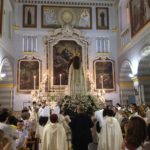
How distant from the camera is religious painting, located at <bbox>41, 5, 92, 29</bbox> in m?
20.9

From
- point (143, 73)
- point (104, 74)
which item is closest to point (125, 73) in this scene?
point (104, 74)

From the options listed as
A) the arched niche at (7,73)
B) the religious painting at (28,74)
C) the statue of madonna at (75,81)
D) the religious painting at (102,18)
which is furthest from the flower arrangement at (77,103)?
the religious painting at (102,18)

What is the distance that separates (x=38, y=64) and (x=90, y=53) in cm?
400

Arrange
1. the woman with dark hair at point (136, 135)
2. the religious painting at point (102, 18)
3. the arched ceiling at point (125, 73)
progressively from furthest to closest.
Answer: the religious painting at point (102, 18), the arched ceiling at point (125, 73), the woman with dark hair at point (136, 135)

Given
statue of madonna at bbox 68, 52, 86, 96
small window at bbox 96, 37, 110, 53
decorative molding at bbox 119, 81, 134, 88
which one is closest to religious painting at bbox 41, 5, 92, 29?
small window at bbox 96, 37, 110, 53

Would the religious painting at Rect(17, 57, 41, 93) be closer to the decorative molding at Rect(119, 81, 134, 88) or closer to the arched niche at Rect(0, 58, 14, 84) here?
the arched niche at Rect(0, 58, 14, 84)

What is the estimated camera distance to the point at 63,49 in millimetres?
20406

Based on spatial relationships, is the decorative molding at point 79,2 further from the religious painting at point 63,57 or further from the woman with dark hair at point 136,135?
the woman with dark hair at point 136,135

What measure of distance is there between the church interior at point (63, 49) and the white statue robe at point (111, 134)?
10.5 m

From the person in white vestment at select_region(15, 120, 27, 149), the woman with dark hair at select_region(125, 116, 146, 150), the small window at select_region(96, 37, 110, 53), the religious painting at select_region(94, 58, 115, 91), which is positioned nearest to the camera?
the woman with dark hair at select_region(125, 116, 146, 150)

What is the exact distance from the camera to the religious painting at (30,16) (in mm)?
20594

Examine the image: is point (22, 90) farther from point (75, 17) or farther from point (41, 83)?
point (75, 17)

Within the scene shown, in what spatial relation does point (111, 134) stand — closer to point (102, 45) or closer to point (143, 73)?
point (143, 73)

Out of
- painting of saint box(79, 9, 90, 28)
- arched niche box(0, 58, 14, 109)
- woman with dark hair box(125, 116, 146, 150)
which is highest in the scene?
painting of saint box(79, 9, 90, 28)
